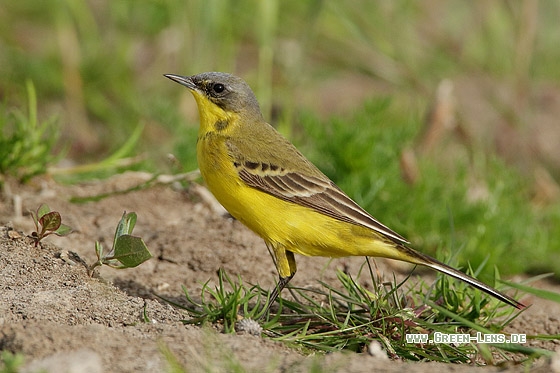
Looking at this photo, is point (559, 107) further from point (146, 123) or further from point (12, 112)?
point (12, 112)

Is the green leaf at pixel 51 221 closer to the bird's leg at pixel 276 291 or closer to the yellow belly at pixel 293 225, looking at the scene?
the yellow belly at pixel 293 225

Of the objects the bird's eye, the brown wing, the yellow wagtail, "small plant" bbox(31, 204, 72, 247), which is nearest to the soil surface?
"small plant" bbox(31, 204, 72, 247)

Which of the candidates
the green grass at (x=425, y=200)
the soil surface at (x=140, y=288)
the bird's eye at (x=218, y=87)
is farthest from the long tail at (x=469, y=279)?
the bird's eye at (x=218, y=87)

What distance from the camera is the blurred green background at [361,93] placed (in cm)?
Answer: 684

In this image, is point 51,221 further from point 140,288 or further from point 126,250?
point 140,288

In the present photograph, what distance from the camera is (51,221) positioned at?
14.7ft

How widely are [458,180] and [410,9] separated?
135 inches

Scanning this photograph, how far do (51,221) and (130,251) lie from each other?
517 millimetres

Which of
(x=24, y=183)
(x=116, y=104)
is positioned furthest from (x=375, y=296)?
(x=116, y=104)

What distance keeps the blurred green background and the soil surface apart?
23.2 inches

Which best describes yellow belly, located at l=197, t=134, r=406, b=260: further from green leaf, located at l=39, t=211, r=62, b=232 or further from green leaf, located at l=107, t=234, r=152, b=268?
green leaf, located at l=39, t=211, r=62, b=232

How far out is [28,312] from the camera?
3.92 metres

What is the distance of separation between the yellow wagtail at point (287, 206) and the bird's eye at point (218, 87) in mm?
448

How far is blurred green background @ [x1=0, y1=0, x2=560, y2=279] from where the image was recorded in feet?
22.4
